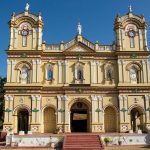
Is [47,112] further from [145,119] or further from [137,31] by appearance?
[137,31]

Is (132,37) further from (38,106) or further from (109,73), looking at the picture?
(38,106)

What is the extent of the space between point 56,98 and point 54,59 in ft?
16.2

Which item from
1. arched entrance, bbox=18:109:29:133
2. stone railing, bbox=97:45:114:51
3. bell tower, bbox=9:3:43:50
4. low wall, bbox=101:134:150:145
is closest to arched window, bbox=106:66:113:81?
stone railing, bbox=97:45:114:51

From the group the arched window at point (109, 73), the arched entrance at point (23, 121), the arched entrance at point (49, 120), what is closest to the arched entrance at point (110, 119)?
the arched window at point (109, 73)

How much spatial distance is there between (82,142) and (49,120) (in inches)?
367

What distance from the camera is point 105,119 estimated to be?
1497 inches

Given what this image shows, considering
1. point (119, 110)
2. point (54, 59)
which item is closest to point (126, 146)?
point (119, 110)

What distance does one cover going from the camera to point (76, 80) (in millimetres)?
38375

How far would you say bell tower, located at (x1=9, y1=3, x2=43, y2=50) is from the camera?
39.1m

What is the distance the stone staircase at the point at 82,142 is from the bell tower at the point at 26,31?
13.3m

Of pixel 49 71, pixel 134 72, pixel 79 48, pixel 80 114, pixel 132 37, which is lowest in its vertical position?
pixel 80 114

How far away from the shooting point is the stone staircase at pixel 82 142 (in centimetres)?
2799

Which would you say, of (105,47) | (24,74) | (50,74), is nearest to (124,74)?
(105,47)

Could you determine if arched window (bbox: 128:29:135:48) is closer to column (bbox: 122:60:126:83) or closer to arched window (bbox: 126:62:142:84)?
arched window (bbox: 126:62:142:84)
